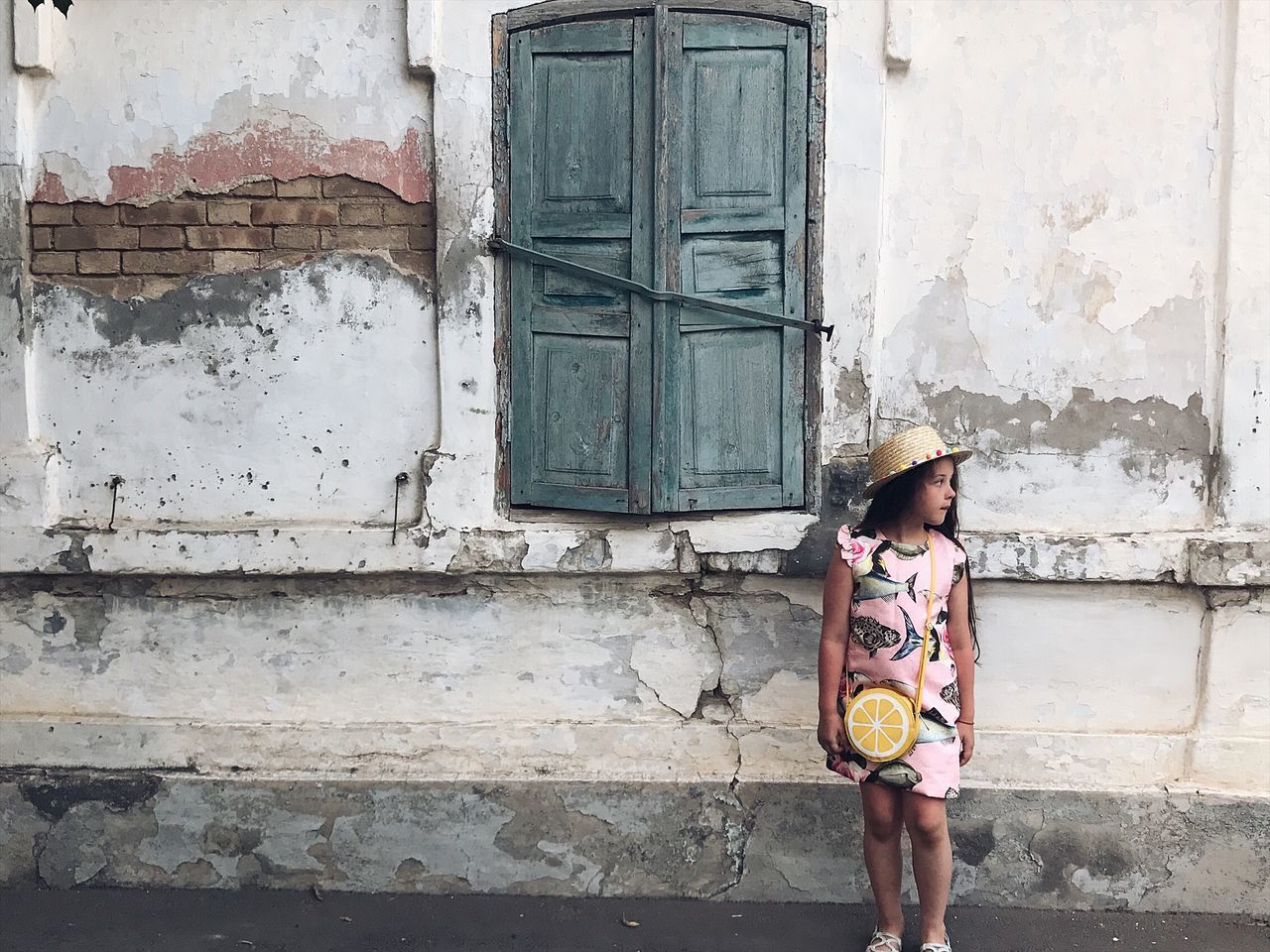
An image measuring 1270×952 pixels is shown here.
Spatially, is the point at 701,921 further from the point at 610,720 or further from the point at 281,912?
the point at 281,912

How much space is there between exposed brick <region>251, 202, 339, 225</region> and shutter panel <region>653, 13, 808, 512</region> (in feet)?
3.62

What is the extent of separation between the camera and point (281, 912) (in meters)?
3.76

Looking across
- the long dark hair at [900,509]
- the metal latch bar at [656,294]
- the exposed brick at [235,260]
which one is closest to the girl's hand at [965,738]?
the long dark hair at [900,509]

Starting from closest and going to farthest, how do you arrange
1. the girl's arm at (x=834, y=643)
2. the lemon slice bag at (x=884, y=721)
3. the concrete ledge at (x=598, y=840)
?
the lemon slice bag at (x=884, y=721) < the girl's arm at (x=834, y=643) < the concrete ledge at (x=598, y=840)

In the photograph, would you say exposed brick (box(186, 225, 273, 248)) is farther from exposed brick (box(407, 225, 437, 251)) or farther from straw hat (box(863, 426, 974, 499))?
straw hat (box(863, 426, 974, 499))

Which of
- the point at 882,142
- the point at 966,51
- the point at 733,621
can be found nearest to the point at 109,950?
the point at 733,621

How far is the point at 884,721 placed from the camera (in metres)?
3.17

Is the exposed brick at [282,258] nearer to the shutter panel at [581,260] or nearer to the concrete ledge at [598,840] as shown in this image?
the shutter panel at [581,260]

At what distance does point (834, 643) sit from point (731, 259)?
1312mm

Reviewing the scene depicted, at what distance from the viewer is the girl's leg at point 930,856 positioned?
3.24 metres

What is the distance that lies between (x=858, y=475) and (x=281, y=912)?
2351 mm

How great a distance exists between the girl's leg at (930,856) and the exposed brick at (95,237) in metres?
3.06

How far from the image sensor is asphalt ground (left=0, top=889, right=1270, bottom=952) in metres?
3.54

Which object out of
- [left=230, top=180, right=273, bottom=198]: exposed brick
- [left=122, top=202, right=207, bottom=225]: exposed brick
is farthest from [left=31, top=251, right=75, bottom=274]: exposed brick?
[left=230, top=180, right=273, bottom=198]: exposed brick
